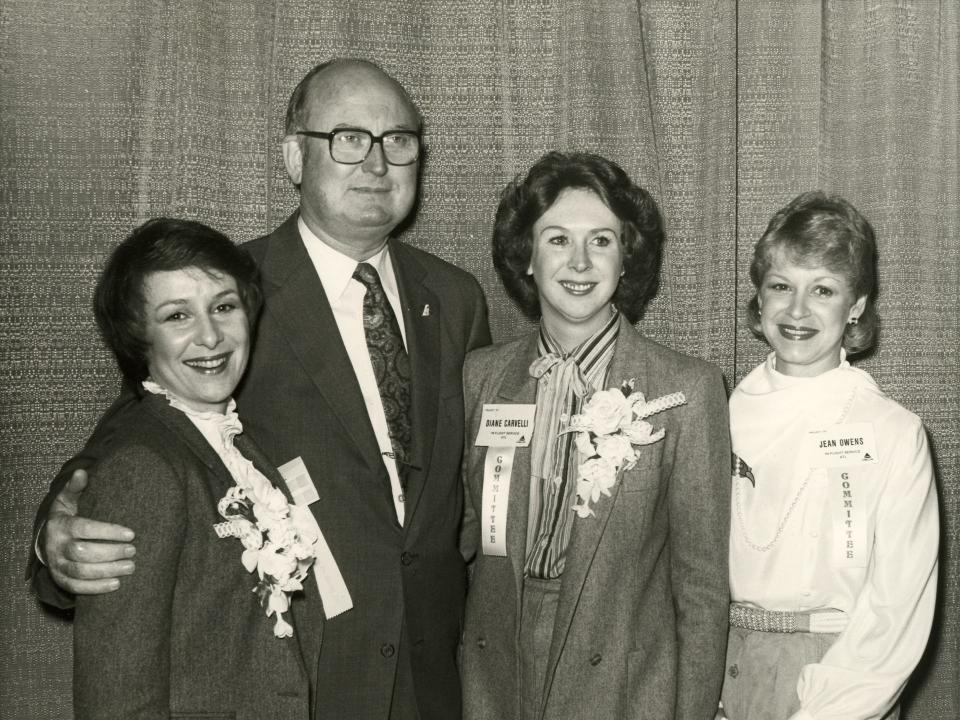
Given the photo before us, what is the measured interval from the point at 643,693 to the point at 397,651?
57cm

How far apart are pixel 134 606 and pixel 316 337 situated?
84 cm

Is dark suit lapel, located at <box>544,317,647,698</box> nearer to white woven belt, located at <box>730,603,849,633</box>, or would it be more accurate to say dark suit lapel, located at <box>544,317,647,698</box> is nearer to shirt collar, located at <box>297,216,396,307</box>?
white woven belt, located at <box>730,603,849,633</box>

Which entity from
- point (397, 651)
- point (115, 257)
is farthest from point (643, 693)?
point (115, 257)

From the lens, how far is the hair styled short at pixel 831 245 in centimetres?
221

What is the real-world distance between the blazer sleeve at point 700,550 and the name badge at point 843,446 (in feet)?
0.69

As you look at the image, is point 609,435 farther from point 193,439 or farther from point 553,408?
point 193,439

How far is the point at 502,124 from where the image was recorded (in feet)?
9.45

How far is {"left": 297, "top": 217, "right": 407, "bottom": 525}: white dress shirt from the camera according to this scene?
7.46 ft

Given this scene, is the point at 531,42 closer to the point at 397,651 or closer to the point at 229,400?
the point at 229,400

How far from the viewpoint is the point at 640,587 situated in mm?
2102

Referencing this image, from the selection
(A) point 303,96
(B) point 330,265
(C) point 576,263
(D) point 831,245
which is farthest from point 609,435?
(A) point 303,96

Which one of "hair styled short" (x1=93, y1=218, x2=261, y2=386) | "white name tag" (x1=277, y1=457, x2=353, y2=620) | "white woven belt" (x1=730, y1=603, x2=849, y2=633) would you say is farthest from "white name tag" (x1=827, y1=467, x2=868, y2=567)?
"hair styled short" (x1=93, y1=218, x2=261, y2=386)

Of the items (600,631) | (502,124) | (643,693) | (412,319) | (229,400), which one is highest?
(502,124)

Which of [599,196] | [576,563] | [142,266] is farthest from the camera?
[599,196]
